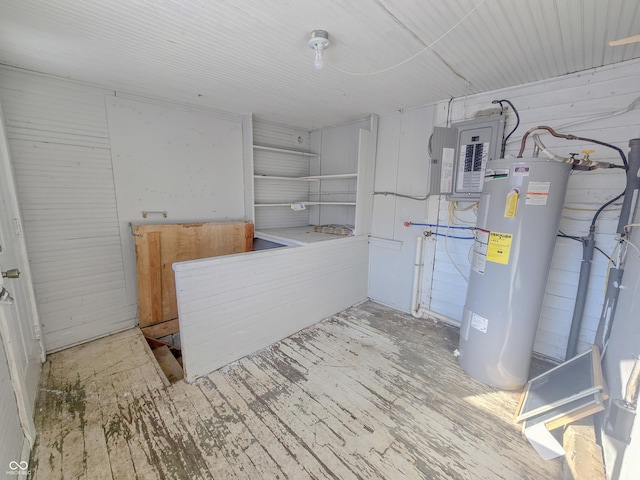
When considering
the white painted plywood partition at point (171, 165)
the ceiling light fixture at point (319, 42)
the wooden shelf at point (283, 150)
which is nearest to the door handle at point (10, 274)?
the white painted plywood partition at point (171, 165)

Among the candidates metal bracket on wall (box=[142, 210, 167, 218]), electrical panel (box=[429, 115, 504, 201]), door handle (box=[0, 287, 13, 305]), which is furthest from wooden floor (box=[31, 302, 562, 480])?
electrical panel (box=[429, 115, 504, 201])

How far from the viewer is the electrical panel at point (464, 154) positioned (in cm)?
230

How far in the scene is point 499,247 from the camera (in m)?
1.81

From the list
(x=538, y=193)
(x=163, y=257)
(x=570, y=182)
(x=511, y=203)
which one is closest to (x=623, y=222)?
(x=570, y=182)

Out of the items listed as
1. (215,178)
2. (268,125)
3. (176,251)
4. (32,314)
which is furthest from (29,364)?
(268,125)

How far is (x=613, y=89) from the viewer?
72.7 inches

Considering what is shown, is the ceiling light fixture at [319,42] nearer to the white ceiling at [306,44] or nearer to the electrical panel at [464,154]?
the white ceiling at [306,44]

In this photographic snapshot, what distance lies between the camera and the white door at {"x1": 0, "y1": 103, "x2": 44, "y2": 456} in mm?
1291

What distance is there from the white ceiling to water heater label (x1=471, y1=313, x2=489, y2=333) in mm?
1789

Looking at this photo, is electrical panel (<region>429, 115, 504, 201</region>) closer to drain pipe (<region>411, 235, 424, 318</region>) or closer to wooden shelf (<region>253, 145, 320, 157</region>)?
drain pipe (<region>411, 235, 424, 318</region>)

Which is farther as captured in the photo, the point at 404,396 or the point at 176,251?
the point at 176,251

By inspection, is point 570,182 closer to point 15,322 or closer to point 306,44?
point 306,44

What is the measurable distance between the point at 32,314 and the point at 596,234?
434 cm

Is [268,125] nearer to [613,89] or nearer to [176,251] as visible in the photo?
[176,251]
